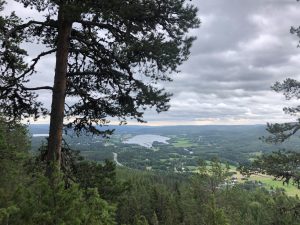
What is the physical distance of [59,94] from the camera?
10.1 metres

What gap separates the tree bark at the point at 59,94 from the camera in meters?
9.94

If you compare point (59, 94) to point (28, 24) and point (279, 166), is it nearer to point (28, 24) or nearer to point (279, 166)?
point (28, 24)

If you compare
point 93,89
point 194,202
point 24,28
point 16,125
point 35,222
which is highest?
point 24,28

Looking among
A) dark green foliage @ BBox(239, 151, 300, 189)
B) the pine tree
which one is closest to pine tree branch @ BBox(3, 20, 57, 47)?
the pine tree

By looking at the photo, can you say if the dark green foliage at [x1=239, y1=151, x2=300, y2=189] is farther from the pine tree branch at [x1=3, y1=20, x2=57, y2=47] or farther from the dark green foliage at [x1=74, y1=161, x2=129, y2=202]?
the pine tree branch at [x1=3, y1=20, x2=57, y2=47]

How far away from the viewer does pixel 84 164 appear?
11.5 meters

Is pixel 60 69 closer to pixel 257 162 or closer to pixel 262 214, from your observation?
pixel 257 162

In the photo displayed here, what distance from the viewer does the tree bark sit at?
391 inches

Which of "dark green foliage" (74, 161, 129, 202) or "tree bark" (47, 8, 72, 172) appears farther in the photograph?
"dark green foliage" (74, 161, 129, 202)

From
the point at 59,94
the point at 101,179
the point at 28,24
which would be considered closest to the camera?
the point at 59,94

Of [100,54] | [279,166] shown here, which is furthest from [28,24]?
[279,166]

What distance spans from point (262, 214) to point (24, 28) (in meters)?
70.3

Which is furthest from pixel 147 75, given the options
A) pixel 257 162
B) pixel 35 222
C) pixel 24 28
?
pixel 257 162

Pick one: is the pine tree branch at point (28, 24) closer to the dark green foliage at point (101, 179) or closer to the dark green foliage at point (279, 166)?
the dark green foliage at point (101, 179)
